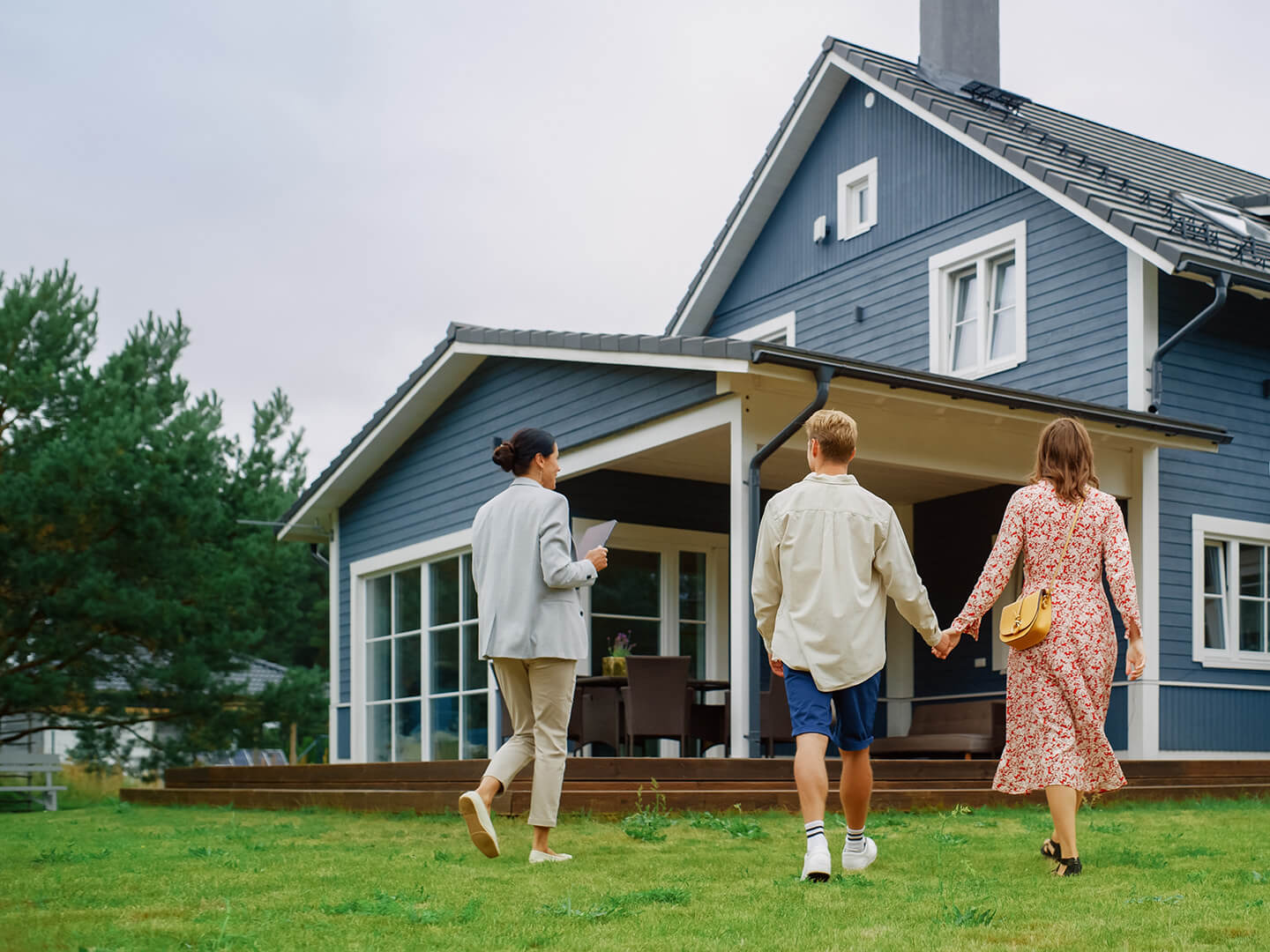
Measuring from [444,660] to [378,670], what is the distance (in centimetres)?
151

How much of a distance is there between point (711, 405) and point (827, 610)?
5.01 metres

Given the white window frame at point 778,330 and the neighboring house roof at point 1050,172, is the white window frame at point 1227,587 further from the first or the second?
the white window frame at point 778,330

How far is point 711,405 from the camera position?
9.80 metres

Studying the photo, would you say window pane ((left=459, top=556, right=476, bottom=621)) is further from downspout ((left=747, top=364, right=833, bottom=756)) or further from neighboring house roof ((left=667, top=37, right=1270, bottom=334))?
neighboring house roof ((left=667, top=37, right=1270, bottom=334))

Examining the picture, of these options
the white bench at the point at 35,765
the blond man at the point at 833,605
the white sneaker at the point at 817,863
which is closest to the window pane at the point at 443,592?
the white bench at the point at 35,765

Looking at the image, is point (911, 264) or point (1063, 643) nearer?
point (1063, 643)

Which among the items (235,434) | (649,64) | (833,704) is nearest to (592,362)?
(833,704)

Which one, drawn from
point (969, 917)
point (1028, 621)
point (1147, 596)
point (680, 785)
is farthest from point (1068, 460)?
point (1147, 596)

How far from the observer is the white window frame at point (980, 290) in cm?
1336

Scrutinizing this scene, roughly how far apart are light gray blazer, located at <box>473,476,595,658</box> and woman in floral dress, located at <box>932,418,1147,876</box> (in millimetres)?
1363

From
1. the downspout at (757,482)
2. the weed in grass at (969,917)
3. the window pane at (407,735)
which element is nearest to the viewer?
the weed in grass at (969,917)

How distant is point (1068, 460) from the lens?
5.23 m

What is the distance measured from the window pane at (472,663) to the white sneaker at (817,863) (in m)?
8.43

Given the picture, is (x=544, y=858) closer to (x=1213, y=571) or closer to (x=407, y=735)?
(x=1213, y=571)
